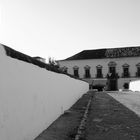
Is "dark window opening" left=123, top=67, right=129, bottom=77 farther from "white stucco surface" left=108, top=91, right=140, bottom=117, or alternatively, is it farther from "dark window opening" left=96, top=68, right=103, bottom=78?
"white stucco surface" left=108, top=91, right=140, bottom=117

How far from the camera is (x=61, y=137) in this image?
21.5 feet

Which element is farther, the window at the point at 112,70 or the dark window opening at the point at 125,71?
the window at the point at 112,70

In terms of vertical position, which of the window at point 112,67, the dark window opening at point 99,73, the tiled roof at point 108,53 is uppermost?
the tiled roof at point 108,53

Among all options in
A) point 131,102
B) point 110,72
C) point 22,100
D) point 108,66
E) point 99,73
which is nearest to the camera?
point 22,100

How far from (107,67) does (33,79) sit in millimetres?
48126

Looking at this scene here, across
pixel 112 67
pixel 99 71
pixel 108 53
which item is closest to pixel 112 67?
pixel 112 67

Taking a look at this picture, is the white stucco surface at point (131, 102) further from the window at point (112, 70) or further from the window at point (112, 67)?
the window at point (112, 67)

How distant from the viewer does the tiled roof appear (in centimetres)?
5316

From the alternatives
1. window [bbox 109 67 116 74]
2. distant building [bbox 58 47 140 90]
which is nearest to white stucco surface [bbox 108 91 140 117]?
distant building [bbox 58 47 140 90]

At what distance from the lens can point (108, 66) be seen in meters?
53.3

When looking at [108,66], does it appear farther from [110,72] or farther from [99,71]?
[99,71]

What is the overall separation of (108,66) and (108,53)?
3618mm

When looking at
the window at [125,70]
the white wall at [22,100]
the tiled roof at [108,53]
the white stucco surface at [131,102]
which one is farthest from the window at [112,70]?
the white wall at [22,100]

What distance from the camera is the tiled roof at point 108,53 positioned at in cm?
5316
